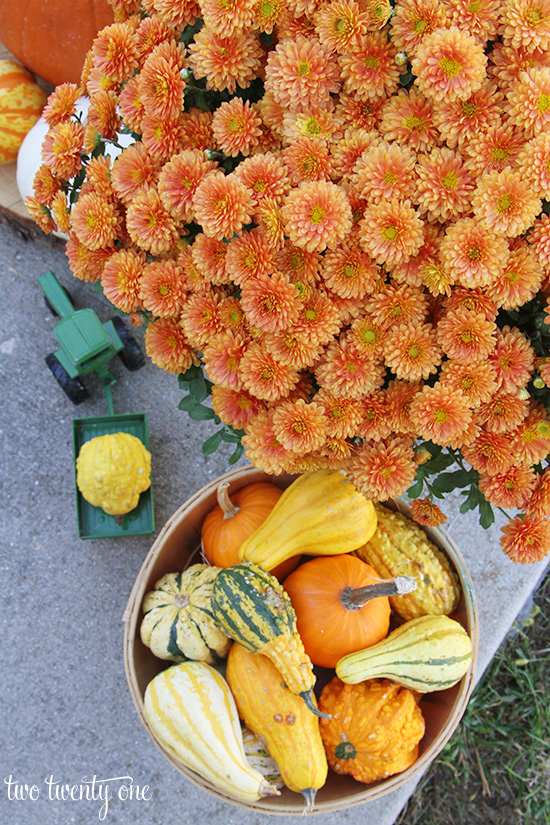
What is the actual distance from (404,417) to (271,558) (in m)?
0.43

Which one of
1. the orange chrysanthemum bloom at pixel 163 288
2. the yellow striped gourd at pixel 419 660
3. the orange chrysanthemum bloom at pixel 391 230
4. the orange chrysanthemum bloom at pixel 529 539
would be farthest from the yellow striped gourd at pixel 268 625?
the orange chrysanthemum bloom at pixel 391 230

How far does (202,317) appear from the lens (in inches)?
A: 33.7

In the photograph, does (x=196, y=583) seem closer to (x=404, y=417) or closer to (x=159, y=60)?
(x=404, y=417)

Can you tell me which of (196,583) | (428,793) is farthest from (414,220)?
(428,793)

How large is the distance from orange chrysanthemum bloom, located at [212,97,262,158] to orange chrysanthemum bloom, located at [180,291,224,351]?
0.64ft

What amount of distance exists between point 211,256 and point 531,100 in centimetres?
43

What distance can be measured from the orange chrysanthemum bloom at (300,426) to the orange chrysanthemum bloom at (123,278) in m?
0.27

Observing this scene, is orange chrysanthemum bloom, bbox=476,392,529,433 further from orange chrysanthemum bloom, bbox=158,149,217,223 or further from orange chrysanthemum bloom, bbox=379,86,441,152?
orange chrysanthemum bloom, bbox=158,149,217,223

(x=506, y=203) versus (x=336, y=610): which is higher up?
(x=506, y=203)

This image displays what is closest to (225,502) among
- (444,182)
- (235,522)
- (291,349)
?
(235,522)

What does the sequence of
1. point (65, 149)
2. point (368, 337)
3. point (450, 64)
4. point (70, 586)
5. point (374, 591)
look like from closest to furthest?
1. point (450, 64)
2. point (368, 337)
3. point (65, 149)
4. point (374, 591)
5. point (70, 586)

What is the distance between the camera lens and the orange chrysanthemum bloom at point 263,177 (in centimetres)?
79

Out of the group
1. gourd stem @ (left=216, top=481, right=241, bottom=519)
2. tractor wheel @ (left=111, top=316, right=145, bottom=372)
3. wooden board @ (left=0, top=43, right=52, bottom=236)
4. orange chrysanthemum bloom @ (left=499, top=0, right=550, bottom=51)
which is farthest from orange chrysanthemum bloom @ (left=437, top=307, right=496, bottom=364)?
wooden board @ (left=0, top=43, right=52, bottom=236)

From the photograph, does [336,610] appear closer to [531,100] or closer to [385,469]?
[385,469]
